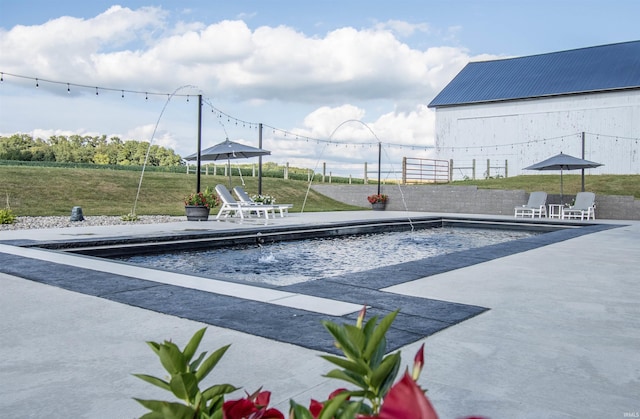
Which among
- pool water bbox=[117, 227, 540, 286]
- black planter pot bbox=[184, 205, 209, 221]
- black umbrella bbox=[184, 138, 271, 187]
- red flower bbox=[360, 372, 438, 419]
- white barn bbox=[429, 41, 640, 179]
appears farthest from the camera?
white barn bbox=[429, 41, 640, 179]

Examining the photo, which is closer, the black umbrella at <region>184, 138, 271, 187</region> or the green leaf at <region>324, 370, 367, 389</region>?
the green leaf at <region>324, 370, 367, 389</region>

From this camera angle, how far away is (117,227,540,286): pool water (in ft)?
22.4

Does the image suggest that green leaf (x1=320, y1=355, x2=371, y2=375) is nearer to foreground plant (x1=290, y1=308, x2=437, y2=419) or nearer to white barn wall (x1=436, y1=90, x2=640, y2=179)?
foreground plant (x1=290, y1=308, x2=437, y2=419)

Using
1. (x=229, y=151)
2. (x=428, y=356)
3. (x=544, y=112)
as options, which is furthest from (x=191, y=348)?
(x=544, y=112)

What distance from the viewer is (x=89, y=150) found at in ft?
167

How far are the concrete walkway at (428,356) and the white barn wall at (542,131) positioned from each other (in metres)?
22.2

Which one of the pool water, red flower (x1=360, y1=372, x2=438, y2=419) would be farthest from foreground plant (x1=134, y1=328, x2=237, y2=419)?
the pool water

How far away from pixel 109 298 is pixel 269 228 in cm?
652

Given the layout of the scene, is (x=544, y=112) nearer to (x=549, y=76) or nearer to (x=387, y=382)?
(x=549, y=76)

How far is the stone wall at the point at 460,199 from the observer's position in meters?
17.6

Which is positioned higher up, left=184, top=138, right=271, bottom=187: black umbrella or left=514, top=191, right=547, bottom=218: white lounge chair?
left=184, top=138, right=271, bottom=187: black umbrella

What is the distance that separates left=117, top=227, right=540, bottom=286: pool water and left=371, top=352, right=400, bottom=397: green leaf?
4.75 m

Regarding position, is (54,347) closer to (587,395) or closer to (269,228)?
(587,395)

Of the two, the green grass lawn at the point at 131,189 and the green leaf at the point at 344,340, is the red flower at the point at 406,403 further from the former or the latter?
the green grass lawn at the point at 131,189
